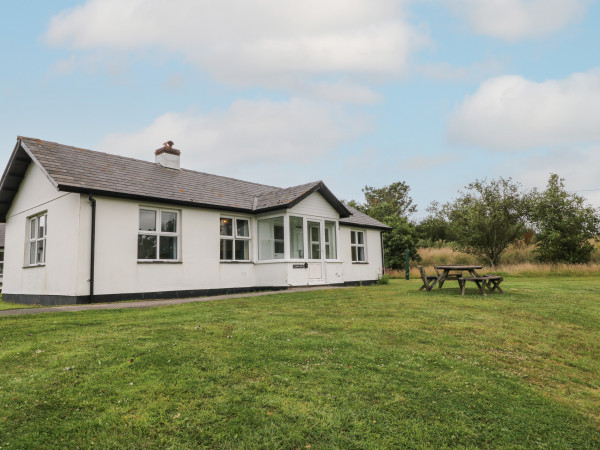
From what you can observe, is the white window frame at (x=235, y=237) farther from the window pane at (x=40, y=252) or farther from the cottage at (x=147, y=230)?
the window pane at (x=40, y=252)

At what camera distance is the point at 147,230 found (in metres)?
12.4

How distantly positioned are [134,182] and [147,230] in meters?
1.74

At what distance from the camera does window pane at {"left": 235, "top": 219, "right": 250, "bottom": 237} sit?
49.6 feet

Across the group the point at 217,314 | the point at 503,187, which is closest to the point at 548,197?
the point at 503,187

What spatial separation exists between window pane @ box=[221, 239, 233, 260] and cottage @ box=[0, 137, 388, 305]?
0.13 ft

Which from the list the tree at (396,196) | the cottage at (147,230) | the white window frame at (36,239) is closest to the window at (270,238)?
the cottage at (147,230)

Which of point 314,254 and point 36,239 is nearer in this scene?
point 36,239

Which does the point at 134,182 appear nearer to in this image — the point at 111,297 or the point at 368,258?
the point at 111,297

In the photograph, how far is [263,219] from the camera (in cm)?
1541

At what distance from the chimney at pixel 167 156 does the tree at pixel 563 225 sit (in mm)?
24554

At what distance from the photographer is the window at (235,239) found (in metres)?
14.6

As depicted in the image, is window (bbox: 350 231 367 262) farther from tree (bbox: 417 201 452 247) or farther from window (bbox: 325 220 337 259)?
tree (bbox: 417 201 452 247)

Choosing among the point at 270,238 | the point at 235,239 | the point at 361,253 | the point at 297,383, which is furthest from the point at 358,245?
the point at 297,383

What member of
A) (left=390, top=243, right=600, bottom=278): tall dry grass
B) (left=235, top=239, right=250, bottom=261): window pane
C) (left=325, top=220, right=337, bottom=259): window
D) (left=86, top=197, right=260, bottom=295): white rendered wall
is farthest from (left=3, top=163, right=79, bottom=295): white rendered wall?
(left=390, top=243, right=600, bottom=278): tall dry grass
